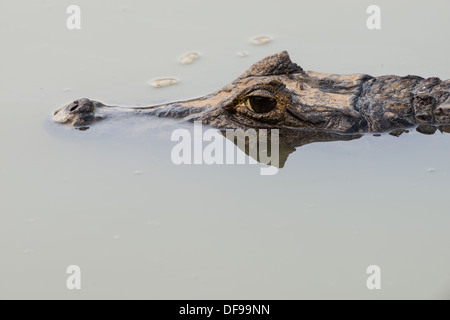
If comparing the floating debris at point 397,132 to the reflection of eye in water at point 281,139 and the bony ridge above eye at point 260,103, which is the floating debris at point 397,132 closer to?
the reflection of eye in water at point 281,139

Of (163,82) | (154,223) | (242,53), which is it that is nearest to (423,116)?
(242,53)

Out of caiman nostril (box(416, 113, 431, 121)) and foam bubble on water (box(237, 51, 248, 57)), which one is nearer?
caiman nostril (box(416, 113, 431, 121))

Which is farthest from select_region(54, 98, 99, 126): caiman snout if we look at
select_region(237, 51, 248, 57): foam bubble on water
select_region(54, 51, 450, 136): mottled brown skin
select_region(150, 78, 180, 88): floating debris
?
select_region(237, 51, 248, 57): foam bubble on water

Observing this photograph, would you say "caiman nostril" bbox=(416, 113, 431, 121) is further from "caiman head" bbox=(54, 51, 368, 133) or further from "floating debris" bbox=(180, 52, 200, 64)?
"floating debris" bbox=(180, 52, 200, 64)

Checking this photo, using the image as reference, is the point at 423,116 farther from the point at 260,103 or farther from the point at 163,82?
the point at 163,82

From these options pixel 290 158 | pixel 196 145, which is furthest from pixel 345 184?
pixel 196 145

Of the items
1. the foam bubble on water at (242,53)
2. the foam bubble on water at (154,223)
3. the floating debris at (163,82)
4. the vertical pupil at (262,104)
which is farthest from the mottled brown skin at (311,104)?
the foam bubble on water at (242,53)
